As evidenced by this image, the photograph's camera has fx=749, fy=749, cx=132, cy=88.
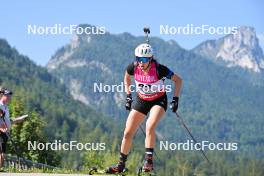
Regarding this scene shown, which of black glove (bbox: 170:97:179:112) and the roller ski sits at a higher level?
black glove (bbox: 170:97:179:112)

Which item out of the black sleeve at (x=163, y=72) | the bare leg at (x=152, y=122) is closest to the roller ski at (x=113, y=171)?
the bare leg at (x=152, y=122)

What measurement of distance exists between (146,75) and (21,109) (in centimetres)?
5563

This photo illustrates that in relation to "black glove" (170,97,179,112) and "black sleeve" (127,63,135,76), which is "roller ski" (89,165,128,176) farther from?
"black sleeve" (127,63,135,76)


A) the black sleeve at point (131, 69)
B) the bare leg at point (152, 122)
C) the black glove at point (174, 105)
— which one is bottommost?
the bare leg at point (152, 122)

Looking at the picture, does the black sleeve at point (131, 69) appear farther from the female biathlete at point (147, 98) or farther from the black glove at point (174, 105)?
the black glove at point (174, 105)

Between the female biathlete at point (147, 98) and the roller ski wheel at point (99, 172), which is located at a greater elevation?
the female biathlete at point (147, 98)

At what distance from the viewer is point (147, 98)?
44.7 feet

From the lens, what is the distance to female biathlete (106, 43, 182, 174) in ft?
43.6

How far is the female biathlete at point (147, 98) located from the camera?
13281 millimetres

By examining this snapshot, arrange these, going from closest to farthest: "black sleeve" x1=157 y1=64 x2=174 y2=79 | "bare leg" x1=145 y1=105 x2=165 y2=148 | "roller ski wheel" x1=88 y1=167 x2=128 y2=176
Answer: "bare leg" x1=145 y1=105 x2=165 y2=148, "black sleeve" x1=157 y1=64 x2=174 y2=79, "roller ski wheel" x1=88 y1=167 x2=128 y2=176

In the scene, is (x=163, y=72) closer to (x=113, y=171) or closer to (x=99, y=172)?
(x=113, y=171)

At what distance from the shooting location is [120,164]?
540 inches

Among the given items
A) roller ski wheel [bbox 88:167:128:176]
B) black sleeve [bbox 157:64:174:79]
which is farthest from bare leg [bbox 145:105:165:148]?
roller ski wheel [bbox 88:167:128:176]

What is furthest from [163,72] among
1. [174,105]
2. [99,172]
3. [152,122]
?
[99,172]
